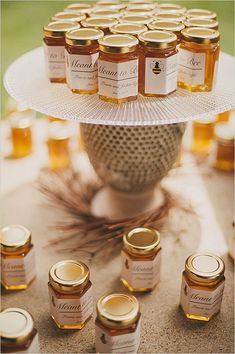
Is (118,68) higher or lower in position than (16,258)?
higher

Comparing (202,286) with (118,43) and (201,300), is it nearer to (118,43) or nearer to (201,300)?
(201,300)

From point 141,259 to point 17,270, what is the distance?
247 mm

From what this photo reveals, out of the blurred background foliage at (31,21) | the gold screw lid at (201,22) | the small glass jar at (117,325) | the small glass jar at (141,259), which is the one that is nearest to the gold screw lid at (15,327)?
the small glass jar at (117,325)

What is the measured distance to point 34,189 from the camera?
1.40m

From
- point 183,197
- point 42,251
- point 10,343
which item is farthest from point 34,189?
point 10,343

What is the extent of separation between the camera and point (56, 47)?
1.09 m

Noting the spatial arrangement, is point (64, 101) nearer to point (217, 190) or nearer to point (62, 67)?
point (62, 67)

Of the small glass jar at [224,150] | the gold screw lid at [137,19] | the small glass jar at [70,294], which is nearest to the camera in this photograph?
the small glass jar at [70,294]

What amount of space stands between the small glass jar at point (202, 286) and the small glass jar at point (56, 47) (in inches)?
18.3

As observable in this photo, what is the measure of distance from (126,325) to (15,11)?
222 centimetres

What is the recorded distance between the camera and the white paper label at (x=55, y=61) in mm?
1092

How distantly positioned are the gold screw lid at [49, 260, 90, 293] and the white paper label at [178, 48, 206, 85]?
421mm

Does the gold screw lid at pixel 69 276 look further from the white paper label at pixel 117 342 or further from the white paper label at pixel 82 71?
the white paper label at pixel 82 71

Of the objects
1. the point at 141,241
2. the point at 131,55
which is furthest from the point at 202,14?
the point at 141,241
